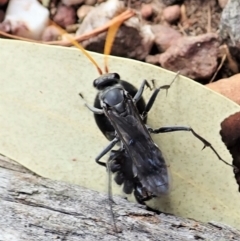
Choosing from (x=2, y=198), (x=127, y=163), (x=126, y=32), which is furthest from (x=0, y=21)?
(x=2, y=198)

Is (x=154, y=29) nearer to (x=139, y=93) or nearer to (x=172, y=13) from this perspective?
(x=172, y=13)

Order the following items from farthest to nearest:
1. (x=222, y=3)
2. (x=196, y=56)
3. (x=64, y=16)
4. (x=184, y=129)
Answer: (x=64, y=16), (x=222, y=3), (x=196, y=56), (x=184, y=129)

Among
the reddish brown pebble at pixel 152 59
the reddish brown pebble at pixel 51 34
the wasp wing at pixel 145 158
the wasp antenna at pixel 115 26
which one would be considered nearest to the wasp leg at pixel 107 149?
the wasp wing at pixel 145 158

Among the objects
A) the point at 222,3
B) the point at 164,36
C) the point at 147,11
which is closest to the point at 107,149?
the point at 164,36

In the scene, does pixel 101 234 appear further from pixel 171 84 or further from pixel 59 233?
pixel 171 84

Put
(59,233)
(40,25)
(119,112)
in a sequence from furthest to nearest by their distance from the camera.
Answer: (40,25) < (119,112) < (59,233)

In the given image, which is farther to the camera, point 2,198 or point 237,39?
point 237,39

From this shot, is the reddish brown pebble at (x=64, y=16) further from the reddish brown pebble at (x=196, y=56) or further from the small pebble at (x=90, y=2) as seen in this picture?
the reddish brown pebble at (x=196, y=56)
